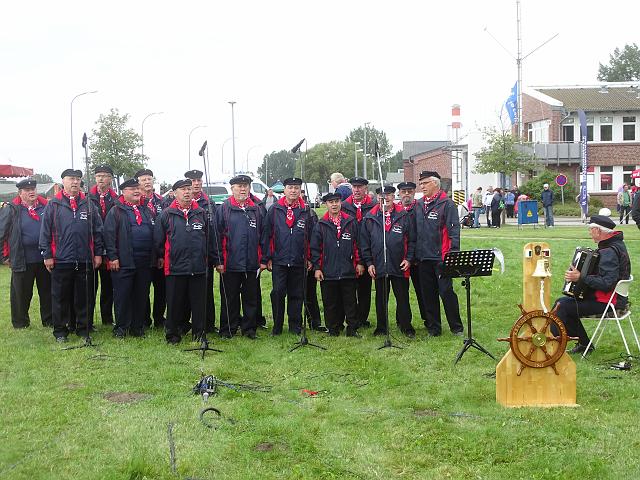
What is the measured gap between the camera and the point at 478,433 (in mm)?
6047

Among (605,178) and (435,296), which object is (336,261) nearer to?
(435,296)

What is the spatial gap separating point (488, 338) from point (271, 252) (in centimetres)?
303

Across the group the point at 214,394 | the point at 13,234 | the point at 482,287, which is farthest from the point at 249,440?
the point at 482,287

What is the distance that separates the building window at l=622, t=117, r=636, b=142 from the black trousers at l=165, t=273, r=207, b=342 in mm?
42890

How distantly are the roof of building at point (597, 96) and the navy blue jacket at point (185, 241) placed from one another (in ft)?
133

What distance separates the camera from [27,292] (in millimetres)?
11398

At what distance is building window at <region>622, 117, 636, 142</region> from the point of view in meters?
47.6

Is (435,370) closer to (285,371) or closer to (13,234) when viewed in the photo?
(285,371)

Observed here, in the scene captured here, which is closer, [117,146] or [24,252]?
[24,252]

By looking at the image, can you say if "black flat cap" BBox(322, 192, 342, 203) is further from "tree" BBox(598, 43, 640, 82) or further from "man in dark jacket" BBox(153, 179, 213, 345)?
"tree" BBox(598, 43, 640, 82)

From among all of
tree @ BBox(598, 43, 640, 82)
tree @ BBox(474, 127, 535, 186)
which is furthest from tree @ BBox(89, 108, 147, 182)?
tree @ BBox(598, 43, 640, 82)

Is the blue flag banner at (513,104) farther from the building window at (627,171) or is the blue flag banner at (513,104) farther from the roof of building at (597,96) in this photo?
the building window at (627,171)

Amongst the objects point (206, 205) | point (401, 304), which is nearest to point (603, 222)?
point (401, 304)

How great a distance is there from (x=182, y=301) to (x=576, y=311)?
190 inches
